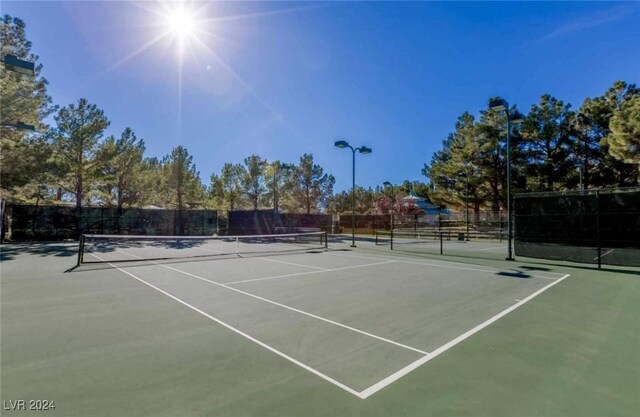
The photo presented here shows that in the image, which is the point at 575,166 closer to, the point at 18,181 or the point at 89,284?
the point at 89,284

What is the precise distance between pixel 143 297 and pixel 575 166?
31.9 metres

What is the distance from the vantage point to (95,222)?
23.0 metres

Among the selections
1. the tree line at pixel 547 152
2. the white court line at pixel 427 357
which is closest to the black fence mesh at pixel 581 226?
the white court line at pixel 427 357

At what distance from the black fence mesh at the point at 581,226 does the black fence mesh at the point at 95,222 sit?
2410cm

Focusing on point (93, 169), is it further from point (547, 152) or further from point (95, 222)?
point (547, 152)

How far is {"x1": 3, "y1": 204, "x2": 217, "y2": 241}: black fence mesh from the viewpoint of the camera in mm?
20045

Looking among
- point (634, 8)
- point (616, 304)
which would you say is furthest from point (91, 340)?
point (634, 8)

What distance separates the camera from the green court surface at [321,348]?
2.59 m

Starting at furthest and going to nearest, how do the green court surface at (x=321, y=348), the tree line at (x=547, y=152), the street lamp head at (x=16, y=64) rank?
the tree line at (x=547, y=152) → the street lamp head at (x=16, y=64) → the green court surface at (x=321, y=348)

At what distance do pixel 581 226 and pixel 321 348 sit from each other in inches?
469

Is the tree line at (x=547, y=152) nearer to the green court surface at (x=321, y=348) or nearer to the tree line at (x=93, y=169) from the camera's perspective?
the tree line at (x=93, y=169)

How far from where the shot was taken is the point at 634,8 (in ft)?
28.8

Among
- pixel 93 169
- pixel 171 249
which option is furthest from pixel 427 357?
pixel 93 169

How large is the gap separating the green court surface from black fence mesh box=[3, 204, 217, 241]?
17302 millimetres
